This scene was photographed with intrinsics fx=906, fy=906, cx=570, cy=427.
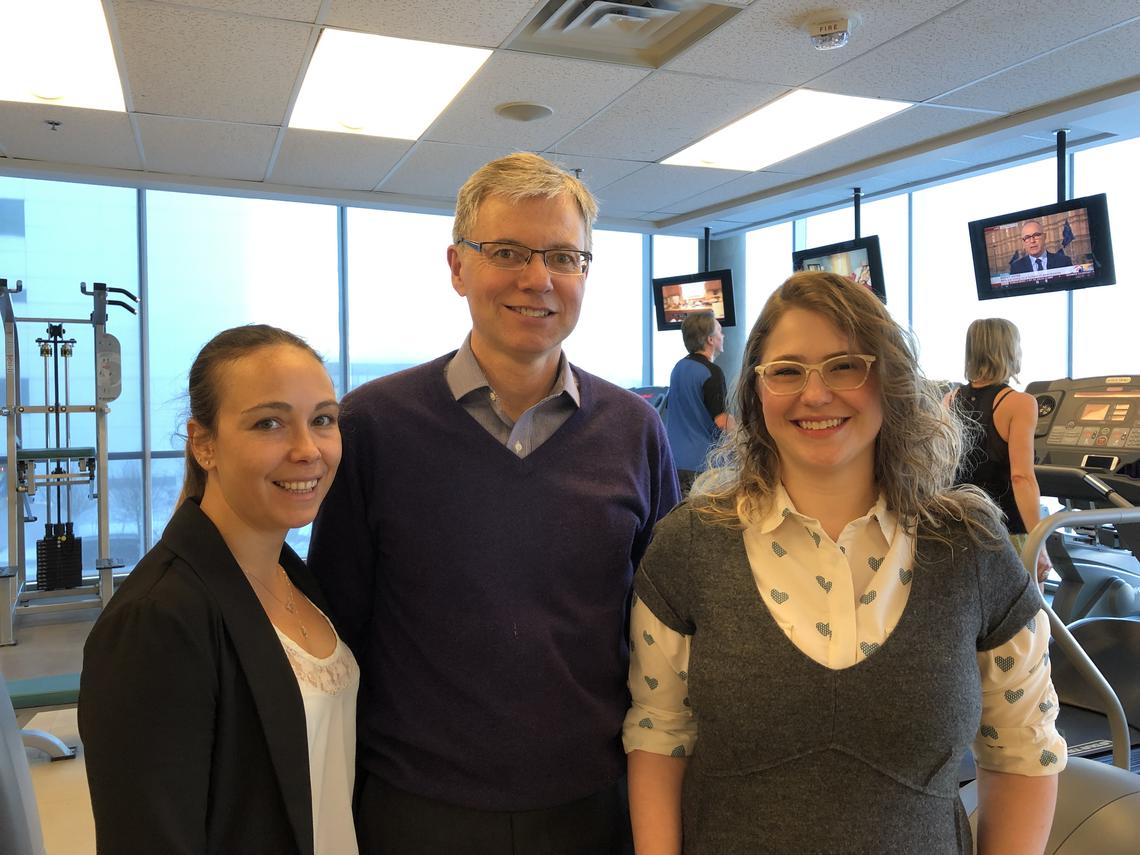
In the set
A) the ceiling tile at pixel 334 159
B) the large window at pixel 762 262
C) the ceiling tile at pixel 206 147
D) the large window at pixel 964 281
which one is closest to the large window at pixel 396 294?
the ceiling tile at pixel 334 159

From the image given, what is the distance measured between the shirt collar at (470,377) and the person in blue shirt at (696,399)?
4.04 meters

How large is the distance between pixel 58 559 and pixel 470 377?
16.1 ft

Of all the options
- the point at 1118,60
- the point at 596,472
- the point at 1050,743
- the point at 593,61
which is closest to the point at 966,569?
the point at 1050,743

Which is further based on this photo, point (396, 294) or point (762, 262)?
point (762, 262)

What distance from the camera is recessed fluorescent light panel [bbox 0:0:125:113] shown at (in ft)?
11.4

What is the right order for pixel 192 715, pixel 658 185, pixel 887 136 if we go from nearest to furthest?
pixel 192 715 < pixel 887 136 < pixel 658 185

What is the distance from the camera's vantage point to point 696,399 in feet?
18.4

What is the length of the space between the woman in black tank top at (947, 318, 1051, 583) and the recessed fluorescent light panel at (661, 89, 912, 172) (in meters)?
→ 1.43

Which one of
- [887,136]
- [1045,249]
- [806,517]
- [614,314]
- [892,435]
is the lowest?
[806,517]

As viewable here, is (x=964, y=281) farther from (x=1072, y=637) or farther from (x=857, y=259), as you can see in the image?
(x=1072, y=637)

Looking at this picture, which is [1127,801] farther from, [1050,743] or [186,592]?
[186,592]

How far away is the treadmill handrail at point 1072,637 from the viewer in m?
2.15

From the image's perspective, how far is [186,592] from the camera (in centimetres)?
117

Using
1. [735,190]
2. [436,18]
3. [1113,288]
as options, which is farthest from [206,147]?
[1113,288]
